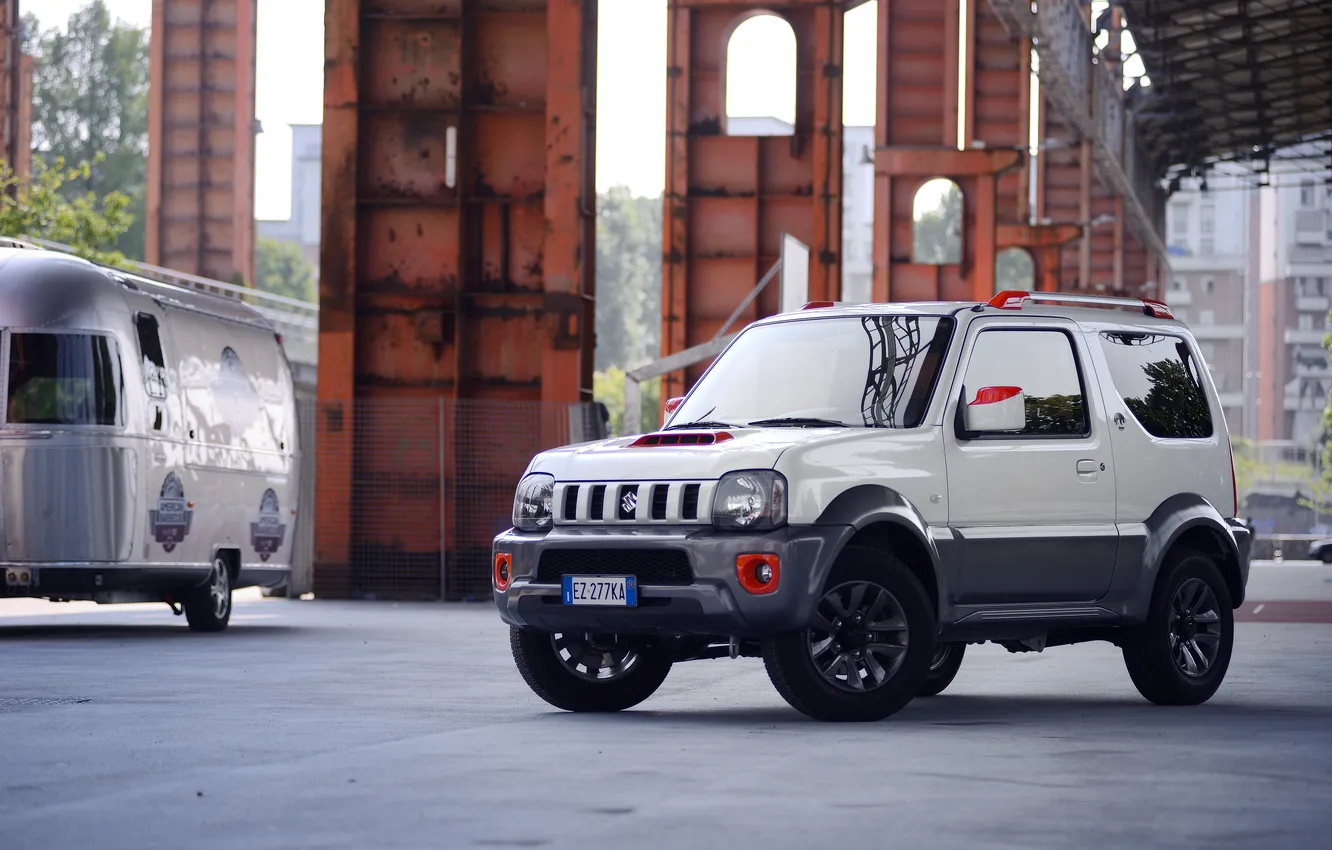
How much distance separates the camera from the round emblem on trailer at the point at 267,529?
21.5 metres

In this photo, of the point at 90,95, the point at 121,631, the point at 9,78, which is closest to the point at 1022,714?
the point at 121,631

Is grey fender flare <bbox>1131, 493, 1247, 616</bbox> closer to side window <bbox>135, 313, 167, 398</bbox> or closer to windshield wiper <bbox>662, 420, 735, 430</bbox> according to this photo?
windshield wiper <bbox>662, 420, 735, 430</bbox>

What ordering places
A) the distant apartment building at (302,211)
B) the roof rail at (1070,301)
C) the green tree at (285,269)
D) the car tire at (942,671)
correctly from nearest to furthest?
the roof rail at (1070,301), the car tire at (942,671), the green tree at (285,269), the distant apartment building at (302,211)

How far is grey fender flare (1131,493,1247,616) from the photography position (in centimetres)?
1174

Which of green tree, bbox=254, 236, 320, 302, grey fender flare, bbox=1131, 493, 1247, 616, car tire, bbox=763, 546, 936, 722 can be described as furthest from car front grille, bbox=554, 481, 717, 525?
green tree, bbox=254, 236, 320, 302

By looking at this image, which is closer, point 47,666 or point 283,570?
point 47,666

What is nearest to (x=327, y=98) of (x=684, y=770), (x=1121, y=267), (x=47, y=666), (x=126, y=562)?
(x=126, y=562)

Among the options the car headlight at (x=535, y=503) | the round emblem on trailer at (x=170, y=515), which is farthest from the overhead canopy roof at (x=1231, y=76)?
the car headlight at (x=535, y=503)

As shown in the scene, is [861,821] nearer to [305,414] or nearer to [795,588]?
[795,588]

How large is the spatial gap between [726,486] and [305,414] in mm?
17334

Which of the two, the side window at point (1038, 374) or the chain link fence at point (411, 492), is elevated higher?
the side window at point (1038, 374)

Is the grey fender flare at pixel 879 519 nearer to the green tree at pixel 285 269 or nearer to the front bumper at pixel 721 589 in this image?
the front bumper at pixel 721 589

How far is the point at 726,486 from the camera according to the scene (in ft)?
33.6

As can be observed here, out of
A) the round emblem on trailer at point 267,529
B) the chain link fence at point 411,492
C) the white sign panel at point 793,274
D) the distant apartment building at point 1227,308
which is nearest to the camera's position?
the round emblem on trailer at point 267,529
